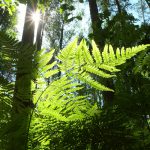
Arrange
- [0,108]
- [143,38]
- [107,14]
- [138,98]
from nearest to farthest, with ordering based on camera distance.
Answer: [0,108] → [138,98] → [143,38] → [107,14]

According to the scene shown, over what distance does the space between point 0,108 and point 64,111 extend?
23cm

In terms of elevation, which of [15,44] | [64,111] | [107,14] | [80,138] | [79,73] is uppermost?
[107,14]

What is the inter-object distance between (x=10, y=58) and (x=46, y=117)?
263 mm

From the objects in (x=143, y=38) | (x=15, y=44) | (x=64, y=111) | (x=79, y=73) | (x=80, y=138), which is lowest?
(x=80, y=138)

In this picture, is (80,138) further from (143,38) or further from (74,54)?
(143,38)

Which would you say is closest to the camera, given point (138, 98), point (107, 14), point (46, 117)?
point (46, 117)

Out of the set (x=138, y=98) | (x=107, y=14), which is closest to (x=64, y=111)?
(x=138, y=98)

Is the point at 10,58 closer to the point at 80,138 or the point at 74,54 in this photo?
the point at 74,54

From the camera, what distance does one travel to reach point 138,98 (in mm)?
2281

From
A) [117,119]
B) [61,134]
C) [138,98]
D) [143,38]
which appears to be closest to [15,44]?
[61,134]

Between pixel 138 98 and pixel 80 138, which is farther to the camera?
pixel 138 98

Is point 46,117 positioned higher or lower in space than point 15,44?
lower

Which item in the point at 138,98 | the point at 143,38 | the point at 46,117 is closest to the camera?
the point at 46,117

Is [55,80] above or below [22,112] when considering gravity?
above
